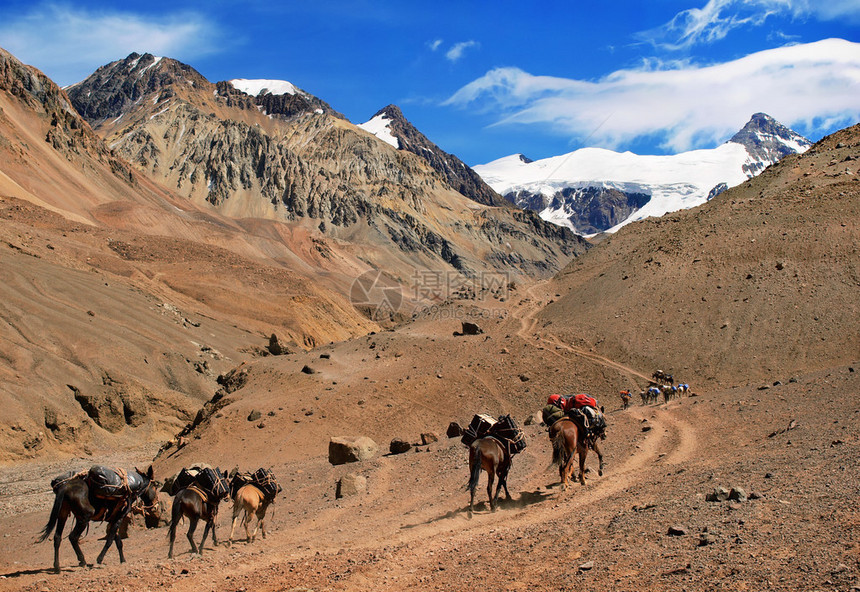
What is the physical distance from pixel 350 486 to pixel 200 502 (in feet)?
13.7

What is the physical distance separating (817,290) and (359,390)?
799 inches

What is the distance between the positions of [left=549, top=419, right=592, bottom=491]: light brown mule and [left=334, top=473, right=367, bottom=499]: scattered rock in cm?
506

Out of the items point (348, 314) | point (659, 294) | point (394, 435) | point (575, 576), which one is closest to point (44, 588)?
point (575, 576)

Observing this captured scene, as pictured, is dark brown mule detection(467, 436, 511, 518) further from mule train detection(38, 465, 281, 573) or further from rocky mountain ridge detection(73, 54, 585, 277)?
rocky mountain ridge detection(73, 54, 585, 277)

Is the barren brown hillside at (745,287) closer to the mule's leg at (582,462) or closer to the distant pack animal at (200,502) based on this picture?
the mule's leg at (582,462)

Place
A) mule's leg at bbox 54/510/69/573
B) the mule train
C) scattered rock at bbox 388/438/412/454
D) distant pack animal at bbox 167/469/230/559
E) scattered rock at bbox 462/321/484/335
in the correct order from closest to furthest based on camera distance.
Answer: mule's leg at bbox 54/510/69/573 → the mule train → distant pack animal at bbox 167/469/230/559 → scattered rock at bbox 388/438/412/454 → scattered rock at bbox 462/321/484/335

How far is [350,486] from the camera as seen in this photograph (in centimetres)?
1633

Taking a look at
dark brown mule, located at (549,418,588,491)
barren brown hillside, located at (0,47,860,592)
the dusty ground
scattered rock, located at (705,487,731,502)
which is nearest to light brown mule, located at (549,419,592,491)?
dark brown mule, located at (549,418,588,491)

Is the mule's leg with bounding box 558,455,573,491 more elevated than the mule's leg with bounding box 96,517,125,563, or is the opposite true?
the mule's leg with bounding box 558,455,573,491

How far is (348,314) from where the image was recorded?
70000mm

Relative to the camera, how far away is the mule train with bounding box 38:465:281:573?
11922 millimetres

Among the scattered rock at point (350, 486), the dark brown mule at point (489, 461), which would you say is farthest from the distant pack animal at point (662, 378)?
the dark brown mule at point (489, 461)

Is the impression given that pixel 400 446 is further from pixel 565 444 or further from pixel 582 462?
pixel 565 444

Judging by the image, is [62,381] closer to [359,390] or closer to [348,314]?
[359,390]
